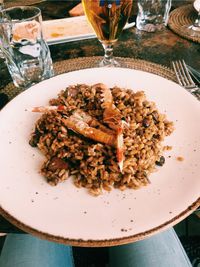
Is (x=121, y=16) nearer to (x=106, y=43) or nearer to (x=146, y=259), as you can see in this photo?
(x=106, y=43)

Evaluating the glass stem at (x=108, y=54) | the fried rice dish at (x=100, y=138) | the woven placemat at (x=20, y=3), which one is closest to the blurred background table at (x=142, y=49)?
the glass stem at (x=108, y=54)

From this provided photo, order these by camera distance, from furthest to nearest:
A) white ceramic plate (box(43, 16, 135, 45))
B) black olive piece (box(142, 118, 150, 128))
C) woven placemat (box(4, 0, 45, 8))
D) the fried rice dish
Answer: woven placemat (box(4, 0, 45, 8)) < white ceramic plate (box(43, 16, 135, 45)) < black olive piece (box(142, 118, 150, 128)) < the fried rice dish

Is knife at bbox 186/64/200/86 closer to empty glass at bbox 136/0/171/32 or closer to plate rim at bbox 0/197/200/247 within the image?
empty glass at bbox 136/0/171/32

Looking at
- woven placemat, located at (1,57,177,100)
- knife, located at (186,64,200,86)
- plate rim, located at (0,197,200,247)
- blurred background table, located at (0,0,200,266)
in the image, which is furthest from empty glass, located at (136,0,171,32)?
plate rim, located at (0,197,200,247)

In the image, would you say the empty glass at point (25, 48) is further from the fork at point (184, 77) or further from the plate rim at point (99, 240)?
the plate rim at point (99, 240)

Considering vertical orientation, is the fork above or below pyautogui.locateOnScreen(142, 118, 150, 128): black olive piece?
below

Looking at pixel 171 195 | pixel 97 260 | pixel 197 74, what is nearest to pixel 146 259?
pixel 97 260

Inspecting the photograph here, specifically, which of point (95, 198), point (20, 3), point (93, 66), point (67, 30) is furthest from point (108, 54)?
point (20, 3)
